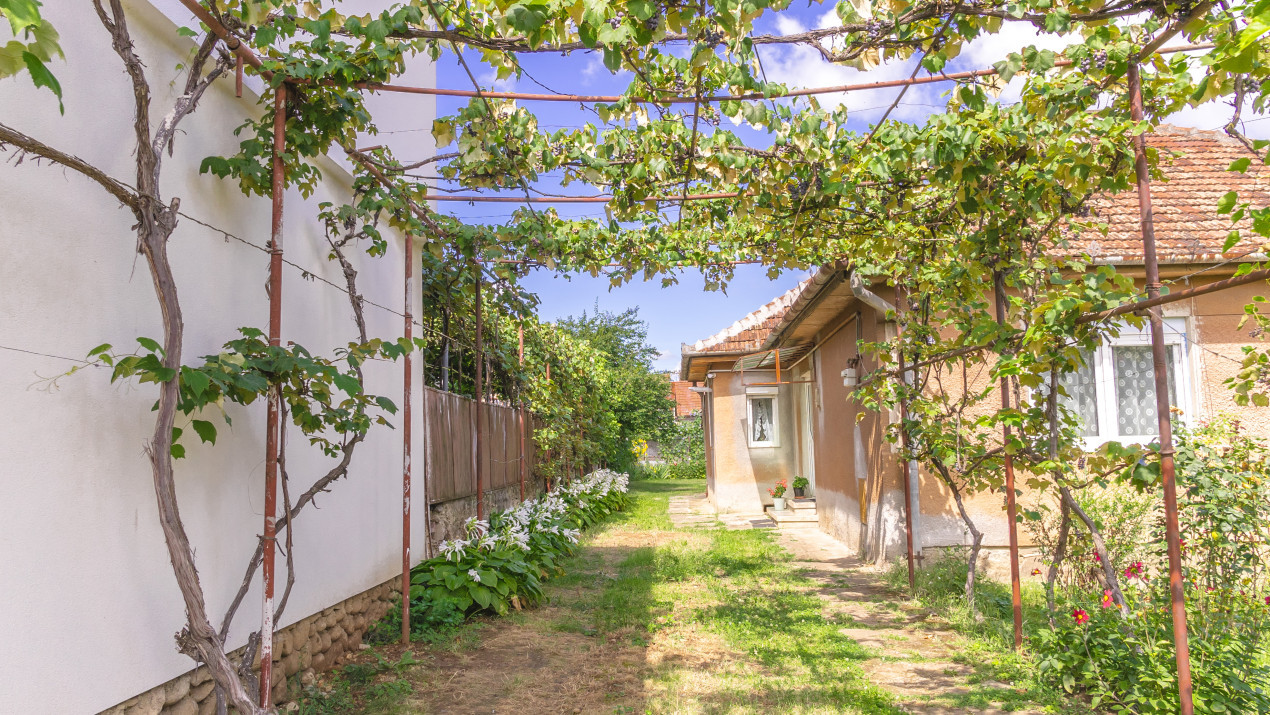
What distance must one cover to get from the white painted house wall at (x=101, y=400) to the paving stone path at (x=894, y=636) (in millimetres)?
3800

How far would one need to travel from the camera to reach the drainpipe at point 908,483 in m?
7.45

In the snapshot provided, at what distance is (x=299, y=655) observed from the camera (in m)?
4.59

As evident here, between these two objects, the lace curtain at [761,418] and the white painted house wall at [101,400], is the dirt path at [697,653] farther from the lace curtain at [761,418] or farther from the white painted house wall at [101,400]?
the lace curtain at [761,418]

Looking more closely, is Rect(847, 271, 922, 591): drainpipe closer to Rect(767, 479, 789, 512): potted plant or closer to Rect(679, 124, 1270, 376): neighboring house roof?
Rect(679, 124, 1270, 376): neighboring house roof

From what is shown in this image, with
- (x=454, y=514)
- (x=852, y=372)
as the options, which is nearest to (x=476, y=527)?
(x=454, y=514)

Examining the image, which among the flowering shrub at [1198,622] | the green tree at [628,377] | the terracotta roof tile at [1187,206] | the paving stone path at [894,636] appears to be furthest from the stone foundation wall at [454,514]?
the green tree at [628,377]

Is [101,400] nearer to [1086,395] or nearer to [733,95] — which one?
[733,95]

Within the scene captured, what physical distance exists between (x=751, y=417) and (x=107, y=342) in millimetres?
14547

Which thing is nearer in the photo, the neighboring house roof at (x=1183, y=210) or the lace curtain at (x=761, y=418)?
the neighboring house roof at (x=1183, y=210)

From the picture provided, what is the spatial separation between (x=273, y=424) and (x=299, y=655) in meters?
1.69

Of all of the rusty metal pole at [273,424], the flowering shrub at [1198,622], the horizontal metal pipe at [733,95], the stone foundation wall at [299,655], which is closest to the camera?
the stone foundation wall at [299,655]

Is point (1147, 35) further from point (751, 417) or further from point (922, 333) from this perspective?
point (751, 417)

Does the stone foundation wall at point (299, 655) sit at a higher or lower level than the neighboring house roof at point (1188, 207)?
lower

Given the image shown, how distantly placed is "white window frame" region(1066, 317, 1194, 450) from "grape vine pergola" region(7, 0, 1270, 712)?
2614mm
